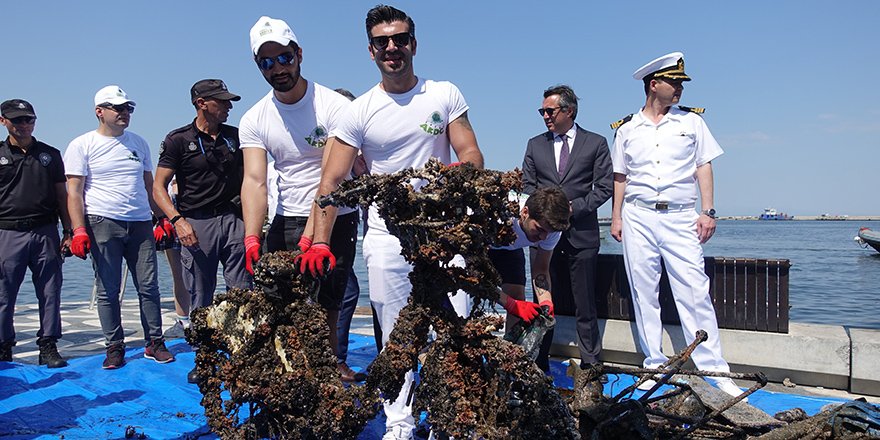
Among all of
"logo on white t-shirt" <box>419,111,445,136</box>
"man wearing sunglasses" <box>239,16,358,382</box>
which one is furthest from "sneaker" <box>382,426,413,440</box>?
"logo on white t-shirt" <box>419,111,445,136</box>

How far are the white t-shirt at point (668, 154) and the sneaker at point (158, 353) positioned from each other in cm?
464

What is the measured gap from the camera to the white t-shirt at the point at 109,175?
6047mm

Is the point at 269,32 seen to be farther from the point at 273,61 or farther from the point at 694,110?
the point at 694,110

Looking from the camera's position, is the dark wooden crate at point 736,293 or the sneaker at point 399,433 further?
the dark wooden crate at point 736,293

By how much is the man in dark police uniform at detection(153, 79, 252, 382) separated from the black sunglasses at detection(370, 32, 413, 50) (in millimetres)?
2562

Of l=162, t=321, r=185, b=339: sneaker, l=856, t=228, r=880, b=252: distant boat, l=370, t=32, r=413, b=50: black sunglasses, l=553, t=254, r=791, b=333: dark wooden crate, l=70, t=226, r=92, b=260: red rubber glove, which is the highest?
l=370, t=32, r=413, b=50: black sunglasses

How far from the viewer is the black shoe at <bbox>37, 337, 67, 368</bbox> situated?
576 centimetres

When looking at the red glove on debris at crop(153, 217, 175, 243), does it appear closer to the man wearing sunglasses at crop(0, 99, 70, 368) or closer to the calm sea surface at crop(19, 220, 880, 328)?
the man wearing sunglasses at crop(0, 99, 70, 368)

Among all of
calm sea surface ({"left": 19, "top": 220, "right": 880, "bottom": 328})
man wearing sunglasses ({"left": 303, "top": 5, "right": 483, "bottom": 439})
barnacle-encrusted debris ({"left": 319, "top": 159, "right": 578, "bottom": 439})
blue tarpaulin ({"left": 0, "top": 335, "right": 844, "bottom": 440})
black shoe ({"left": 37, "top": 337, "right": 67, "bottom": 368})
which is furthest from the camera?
calm sea surface ({"left": 19, "top": 220, "right": 880, "bottom": 328})

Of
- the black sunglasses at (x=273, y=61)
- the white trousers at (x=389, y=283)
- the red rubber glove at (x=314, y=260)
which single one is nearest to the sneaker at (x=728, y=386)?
the white trousers at (x=389, y=283)

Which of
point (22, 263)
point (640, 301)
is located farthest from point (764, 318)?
point (22, 263)

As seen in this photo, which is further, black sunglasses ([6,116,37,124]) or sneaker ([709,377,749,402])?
black sunglasses ([6,116,37,124])

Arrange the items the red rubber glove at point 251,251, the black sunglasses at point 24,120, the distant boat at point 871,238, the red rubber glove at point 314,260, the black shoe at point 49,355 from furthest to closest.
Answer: the distant boat at point 871,238 < the black sunglasses at point 24,120 < the black shoe at point 49,355 < the red rubber glove at point 251,251 < the red rubber glove at point 314,260

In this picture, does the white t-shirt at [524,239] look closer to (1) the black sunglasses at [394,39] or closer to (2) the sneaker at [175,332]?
(1) the black sunglasses at [394,39]
